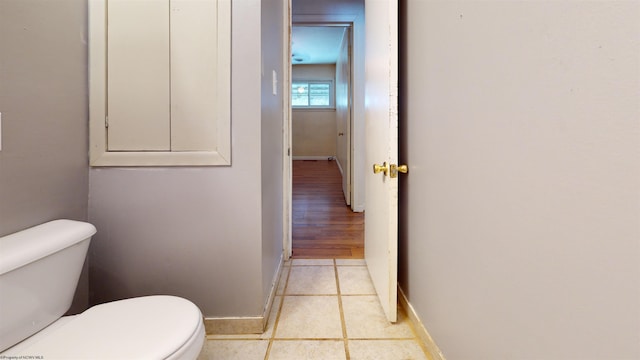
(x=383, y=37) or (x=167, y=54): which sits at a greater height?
(x=383, y=37)

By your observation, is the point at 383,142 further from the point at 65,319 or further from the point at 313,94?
the point at 313,94

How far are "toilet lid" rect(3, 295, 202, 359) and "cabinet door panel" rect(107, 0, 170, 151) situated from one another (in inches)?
27.2

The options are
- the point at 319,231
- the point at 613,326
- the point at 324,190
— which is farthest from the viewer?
the point at 324,190

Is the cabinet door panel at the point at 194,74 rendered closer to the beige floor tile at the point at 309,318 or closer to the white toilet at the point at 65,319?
the white toilet at the point at 65,319

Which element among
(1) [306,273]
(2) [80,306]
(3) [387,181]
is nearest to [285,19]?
(3) [387,181]

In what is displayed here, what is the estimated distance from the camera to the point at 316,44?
6.82 metres

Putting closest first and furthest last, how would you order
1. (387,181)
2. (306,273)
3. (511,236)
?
(511,236) < (387,181) < (306,273)

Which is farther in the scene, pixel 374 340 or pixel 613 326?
A: pixel 374 340

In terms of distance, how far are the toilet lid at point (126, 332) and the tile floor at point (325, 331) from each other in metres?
0.47

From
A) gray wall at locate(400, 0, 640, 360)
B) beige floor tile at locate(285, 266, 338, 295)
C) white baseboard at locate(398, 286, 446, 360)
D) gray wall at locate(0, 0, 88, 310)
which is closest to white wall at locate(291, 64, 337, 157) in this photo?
beige floor tile at locate(285, 266, 338, 295)

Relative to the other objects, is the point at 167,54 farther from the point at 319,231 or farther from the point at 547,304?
the point at 319,231

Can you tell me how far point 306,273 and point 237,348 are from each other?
33.6 inches

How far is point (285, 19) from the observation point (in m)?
2.32

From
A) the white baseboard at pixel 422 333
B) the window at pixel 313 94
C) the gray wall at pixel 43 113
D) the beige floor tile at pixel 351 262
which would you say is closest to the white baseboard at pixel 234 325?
the gray wall at pixel 43 113
